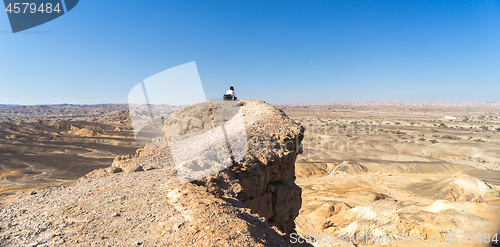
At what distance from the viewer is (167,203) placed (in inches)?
208

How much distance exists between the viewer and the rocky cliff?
4.23 m

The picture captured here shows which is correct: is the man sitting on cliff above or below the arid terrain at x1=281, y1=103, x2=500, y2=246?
above

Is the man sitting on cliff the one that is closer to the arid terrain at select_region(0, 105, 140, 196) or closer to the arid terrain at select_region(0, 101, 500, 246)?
the arid terrain at select_region(0, 101, 500, 246)

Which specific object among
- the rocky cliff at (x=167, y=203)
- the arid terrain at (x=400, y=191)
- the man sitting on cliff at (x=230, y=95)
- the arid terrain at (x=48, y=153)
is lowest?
the arid terrain at (x=400, y=191)

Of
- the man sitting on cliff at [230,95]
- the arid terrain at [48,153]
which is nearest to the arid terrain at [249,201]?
the arid terrain at [48,153]

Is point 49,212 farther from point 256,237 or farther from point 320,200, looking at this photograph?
point 320,200

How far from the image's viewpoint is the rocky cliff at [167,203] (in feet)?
13.9

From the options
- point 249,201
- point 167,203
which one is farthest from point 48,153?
point 167,203

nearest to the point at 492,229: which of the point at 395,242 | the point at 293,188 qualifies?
the point at 395,242

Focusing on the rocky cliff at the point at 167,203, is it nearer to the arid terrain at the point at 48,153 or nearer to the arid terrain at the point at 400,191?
the arid terrain at the point at 400,191

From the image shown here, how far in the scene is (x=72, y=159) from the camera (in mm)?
37625

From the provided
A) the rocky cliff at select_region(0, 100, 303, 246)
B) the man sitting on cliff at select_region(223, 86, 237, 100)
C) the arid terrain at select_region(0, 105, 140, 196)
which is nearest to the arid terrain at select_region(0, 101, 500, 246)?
the rocky cliff at select_region(0, 100, 303, 246)

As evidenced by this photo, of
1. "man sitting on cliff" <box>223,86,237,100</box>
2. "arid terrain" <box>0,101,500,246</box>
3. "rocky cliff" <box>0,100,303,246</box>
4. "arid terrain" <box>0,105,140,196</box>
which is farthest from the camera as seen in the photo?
"arid terrain" <box>0,105,140,196</box>

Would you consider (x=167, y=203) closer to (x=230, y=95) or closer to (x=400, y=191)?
(x=230, y=95)
